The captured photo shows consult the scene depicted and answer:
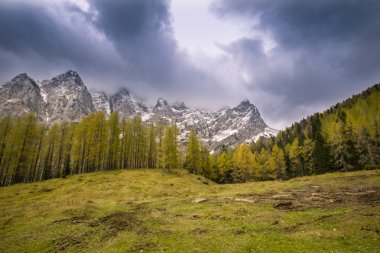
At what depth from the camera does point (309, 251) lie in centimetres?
1410

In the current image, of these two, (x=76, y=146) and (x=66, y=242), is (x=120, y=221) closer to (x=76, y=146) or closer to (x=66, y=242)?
(x=66, y=242)

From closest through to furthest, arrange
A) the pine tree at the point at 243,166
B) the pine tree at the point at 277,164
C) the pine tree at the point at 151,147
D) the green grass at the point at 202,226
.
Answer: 1. the green grass at the point at 202,226
2. the pine tree at the point at 151,147
3. the pine tree at the point at 243,166
4. the pine tree at the point at 277,164

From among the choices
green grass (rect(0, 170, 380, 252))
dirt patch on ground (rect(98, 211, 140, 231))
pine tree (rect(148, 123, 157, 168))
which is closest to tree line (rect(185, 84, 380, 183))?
pine tree (rect(148, 123, 157, 168))

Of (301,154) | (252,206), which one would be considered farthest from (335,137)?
(252,206)

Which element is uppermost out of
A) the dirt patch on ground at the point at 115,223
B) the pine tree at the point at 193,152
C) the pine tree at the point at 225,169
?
the pine tree at the point at 193,152

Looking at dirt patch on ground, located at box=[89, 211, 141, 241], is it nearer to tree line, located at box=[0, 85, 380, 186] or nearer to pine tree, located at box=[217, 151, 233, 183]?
tree line, located at box=[0, 85, 380, 186]

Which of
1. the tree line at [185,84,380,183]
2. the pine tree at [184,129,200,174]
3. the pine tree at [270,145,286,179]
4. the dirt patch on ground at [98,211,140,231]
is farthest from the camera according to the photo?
the pine tree at [270,145,286,179]

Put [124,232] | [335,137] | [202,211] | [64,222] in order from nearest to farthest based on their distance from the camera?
[124,232] → [64,222] → [202,211] → [335,137]

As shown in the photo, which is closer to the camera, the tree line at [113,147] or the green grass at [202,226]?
the green grass at [202,226]

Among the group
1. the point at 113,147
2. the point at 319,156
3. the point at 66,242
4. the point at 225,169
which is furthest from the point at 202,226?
the point at 225,169

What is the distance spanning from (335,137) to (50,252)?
291 ft

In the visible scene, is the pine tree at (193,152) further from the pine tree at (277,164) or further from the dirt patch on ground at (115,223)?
the dirt patch on ground at (115,223)

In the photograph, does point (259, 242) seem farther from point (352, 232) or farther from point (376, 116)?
point (376, 116)

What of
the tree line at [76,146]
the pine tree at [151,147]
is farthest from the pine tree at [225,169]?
the pine tree at [151,147]
